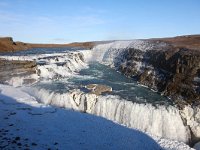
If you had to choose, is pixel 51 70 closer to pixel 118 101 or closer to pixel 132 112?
pixel 118 101

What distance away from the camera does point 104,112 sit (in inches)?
1003

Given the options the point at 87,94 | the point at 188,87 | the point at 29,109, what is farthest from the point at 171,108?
the point at 29,109

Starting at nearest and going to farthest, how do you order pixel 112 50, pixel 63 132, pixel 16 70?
pixel 63 132 → pixel 16 70 → pixel 112 50

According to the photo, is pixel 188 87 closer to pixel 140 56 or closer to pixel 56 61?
pixel 140 56

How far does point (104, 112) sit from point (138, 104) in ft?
9.15

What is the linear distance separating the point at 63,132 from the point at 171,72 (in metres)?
18.4

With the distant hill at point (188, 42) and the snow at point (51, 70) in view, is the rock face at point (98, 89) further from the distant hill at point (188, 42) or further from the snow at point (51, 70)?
the distant hill at point (188, 42)

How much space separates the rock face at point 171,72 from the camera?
28.6 meters

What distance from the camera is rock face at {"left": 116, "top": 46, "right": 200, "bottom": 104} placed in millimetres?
28562

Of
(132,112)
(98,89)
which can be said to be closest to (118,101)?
(132,112)

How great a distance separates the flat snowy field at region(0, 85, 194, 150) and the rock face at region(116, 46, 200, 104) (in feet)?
31.3

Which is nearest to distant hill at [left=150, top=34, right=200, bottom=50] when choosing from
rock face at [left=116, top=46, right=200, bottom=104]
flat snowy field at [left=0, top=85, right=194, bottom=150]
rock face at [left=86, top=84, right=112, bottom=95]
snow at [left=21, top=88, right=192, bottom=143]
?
rock face at [left=116, top=46, right=200, bottom=104]

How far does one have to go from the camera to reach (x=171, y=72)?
33125 mm

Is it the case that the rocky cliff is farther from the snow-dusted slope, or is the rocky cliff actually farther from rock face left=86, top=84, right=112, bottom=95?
the snow-dusted slope
